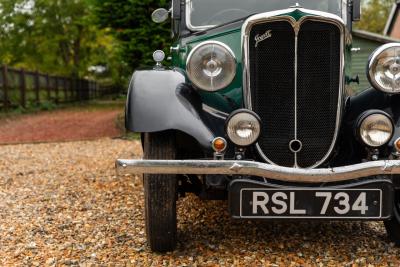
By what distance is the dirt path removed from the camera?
10248 millimetres

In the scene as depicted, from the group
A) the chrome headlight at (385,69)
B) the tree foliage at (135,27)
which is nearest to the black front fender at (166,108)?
the chrome headlight at (385,69)

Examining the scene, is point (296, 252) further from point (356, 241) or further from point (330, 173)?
point (330, 173)

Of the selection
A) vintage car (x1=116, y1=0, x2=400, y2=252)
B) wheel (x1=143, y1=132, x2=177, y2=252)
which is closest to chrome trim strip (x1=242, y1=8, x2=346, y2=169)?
vintage car (x1=116, y1=0, x2=400, y2=252)

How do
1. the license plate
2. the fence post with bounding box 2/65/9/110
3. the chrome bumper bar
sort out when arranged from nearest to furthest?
the chrome bumper bar
the license plate
the fence post with bounding box 2/65/9/110

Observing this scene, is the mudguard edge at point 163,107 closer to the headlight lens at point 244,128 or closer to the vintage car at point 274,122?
the vintage car at point 274,122

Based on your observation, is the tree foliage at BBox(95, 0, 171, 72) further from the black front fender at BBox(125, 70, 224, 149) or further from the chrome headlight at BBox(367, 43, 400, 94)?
the chrome headlight at BBox(367, 43, 400, 94)

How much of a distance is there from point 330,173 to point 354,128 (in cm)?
43

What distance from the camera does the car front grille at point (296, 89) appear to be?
2.90m


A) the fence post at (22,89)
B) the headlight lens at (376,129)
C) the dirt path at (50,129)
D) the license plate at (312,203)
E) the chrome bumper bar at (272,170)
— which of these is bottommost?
the dirt path at (50,129)

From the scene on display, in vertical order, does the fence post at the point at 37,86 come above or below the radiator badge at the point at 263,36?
below

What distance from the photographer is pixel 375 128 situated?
9.20 ft

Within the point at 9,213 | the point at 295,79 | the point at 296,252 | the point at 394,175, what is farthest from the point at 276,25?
the point at 9,213

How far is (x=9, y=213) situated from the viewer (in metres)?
4.19

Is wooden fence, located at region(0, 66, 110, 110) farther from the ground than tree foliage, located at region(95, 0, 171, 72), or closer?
closer
